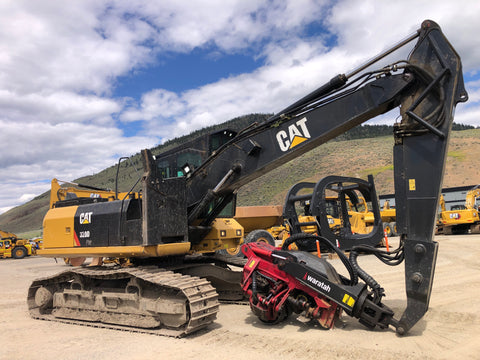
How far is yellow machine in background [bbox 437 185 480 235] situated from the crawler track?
2039 cm

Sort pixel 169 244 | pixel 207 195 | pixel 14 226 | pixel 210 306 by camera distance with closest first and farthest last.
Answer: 1. pixel 210 306
2. pixel 169 244
3. pixel 207 195
4. pixel 14 226

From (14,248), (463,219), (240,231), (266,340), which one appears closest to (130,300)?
(266,340)

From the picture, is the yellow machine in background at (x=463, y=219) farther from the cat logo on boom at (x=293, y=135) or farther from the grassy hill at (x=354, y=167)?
the grassy hill at (x=354, y=167)

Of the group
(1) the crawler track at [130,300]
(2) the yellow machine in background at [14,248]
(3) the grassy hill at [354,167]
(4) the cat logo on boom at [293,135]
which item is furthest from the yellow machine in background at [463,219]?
(2) the yellow machine in background at [14,248]

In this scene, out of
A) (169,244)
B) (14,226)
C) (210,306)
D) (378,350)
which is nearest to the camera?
(378,350)

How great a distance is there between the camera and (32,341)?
595cm

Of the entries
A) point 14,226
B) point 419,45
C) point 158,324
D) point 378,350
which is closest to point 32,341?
point 158,324

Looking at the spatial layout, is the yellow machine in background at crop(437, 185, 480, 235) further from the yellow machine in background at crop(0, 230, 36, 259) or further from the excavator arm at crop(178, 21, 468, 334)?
the yellow machine in background at crop(0, 230, 36, 259)

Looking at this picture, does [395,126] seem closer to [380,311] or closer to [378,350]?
[380,311]

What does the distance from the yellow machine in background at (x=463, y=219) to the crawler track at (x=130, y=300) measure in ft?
66.9

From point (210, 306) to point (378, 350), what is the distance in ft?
8.10

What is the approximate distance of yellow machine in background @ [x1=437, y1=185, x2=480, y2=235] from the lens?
74.9 ft

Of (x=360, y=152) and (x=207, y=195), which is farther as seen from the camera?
(x=360, y=152)

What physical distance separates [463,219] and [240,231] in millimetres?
19762
